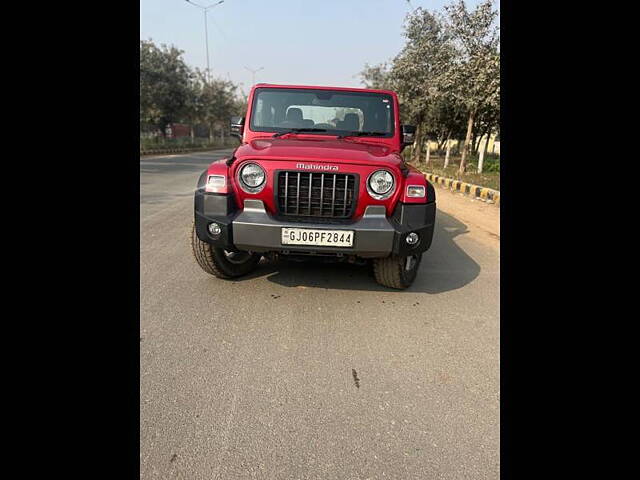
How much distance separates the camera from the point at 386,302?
10.8 ft

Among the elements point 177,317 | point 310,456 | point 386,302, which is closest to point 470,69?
point 386,302

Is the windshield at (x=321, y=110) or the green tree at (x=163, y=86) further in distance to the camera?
the green tree at (x=163, y=86)

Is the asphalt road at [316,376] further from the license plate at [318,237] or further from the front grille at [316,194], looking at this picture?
the front grille at [316,194]

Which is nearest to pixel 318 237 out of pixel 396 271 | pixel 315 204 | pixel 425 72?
pixel 315 204

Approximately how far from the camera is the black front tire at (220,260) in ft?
11.2

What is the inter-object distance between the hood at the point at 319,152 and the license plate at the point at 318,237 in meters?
0.54

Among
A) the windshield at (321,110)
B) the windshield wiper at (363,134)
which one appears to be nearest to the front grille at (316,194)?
the windshield wiper at (363,134)

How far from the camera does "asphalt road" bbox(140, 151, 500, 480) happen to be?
5.36 feet

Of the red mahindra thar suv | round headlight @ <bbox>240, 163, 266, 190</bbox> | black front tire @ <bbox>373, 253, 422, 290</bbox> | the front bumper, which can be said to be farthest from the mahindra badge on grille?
black front tire @ <bbox>373, 253, 422, 290</bbox>

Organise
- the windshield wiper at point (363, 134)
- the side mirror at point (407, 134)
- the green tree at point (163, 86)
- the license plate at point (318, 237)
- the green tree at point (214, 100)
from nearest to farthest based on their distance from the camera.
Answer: the license plate at point (318, 237), the windshield wiper at point (363, 134), the side mirror at point (407, 134), the green tree at point (163, 86), the green tree at point (214, 100)
